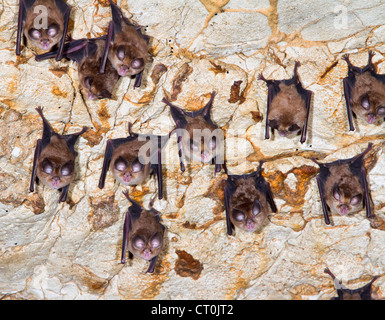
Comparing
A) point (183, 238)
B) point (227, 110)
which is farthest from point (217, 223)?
point (227, 110)

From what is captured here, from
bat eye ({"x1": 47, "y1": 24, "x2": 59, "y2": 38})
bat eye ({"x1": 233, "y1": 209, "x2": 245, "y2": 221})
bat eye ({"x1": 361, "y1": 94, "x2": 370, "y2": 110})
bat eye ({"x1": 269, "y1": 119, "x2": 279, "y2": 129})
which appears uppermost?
bat eye ({"x1": 47, "y1": 24, "x2": 59, "y2": 38})

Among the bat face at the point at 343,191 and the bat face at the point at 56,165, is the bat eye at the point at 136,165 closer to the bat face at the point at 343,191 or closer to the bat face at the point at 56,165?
the bat face at the point at 56,165

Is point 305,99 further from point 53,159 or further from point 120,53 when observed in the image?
point 53,159

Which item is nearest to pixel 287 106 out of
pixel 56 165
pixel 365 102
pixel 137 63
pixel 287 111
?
pixel 287 111

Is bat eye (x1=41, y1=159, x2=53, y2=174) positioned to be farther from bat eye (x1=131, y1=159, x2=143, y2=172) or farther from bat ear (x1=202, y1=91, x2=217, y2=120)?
bat ear (x1=202, y1=91, x2=217, y2=120)

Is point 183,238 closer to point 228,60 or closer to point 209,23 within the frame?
point 228,60

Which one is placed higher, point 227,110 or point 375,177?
point 227,110

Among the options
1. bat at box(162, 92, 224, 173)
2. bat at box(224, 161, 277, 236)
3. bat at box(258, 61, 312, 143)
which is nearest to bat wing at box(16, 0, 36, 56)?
bat at box(162, 92, 224, 173)
